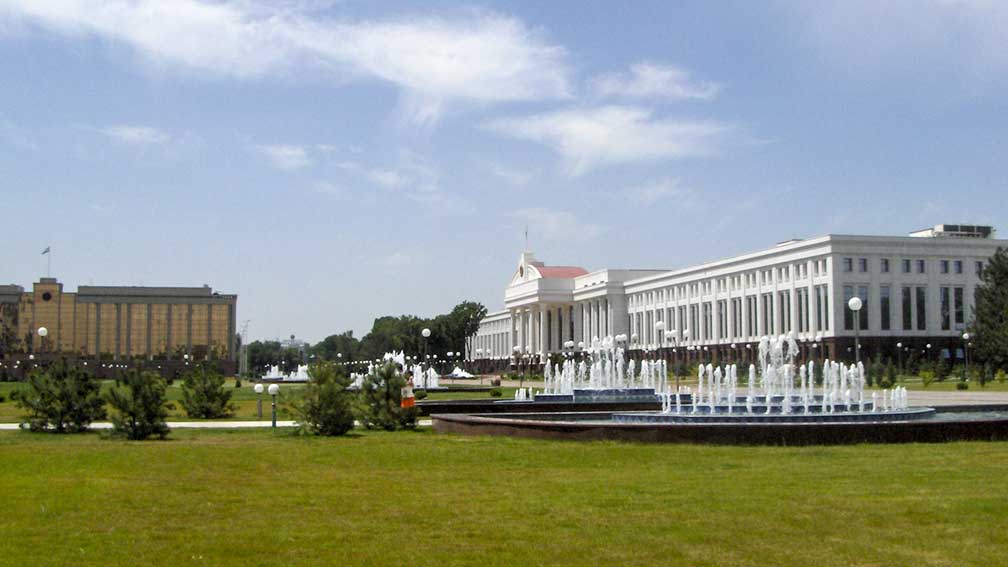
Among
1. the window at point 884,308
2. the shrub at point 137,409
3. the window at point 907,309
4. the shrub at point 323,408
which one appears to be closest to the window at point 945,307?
the window at point 907,309

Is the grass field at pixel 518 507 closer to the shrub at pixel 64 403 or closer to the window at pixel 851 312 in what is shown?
the shrub at pixel 64 403

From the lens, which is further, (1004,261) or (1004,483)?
(1004,261)

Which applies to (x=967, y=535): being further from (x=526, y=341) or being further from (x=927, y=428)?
(x=526, y=341)

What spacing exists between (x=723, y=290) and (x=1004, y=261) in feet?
99.0

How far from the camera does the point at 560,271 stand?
137 metres

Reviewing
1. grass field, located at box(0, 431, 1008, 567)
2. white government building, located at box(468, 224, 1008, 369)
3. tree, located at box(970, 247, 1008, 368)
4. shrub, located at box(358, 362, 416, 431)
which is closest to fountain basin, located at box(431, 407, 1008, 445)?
grass field, located at box(0, 431, 1008, 567)

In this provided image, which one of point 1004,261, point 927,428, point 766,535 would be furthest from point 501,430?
point 1004,261

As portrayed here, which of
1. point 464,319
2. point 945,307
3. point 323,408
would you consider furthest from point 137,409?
point 464,319

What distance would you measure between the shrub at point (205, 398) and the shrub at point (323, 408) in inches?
409

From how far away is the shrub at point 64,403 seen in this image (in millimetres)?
24594

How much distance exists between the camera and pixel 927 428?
17578mm

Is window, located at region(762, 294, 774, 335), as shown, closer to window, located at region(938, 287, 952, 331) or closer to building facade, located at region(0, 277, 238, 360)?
window, located at region(938, 287, 952, 331)

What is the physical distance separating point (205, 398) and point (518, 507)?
22.8m

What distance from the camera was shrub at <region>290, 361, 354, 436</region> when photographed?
22.2 metres
